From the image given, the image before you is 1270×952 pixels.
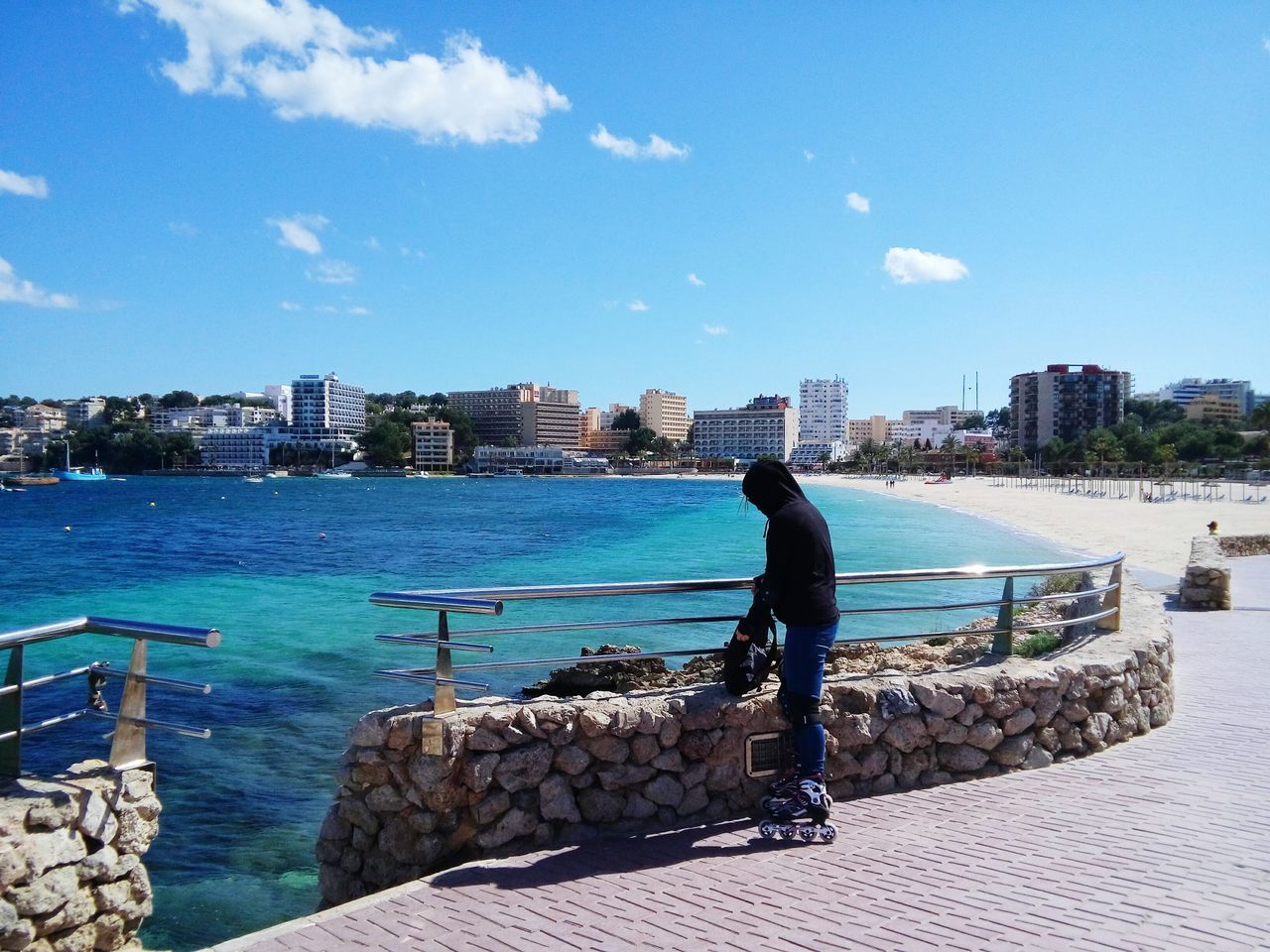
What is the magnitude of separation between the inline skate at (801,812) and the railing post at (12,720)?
3574 millimetres

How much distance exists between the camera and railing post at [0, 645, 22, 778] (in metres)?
3.78

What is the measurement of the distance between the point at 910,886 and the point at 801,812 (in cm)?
76

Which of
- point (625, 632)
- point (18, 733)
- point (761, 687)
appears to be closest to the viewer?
point (18, 733)

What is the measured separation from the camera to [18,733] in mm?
3783

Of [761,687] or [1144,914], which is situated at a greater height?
[761,687]

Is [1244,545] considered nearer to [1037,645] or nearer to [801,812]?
[1037,645]

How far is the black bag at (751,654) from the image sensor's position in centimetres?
481

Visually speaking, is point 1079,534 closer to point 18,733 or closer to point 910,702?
point 910,702

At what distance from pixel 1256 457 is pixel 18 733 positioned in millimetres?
129027

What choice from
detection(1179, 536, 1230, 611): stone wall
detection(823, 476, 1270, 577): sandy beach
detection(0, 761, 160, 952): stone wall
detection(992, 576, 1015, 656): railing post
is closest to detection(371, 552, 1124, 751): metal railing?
detection(992, 576, 1015, 656): railing post

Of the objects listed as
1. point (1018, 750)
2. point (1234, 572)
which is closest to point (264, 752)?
point (1018, 750)

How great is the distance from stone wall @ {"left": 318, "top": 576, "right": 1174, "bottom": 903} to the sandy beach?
18.8 metres

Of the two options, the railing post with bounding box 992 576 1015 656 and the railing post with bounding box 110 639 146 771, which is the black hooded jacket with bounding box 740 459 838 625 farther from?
the railing post with bounding box 110 639 146 771

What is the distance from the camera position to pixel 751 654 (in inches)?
202
